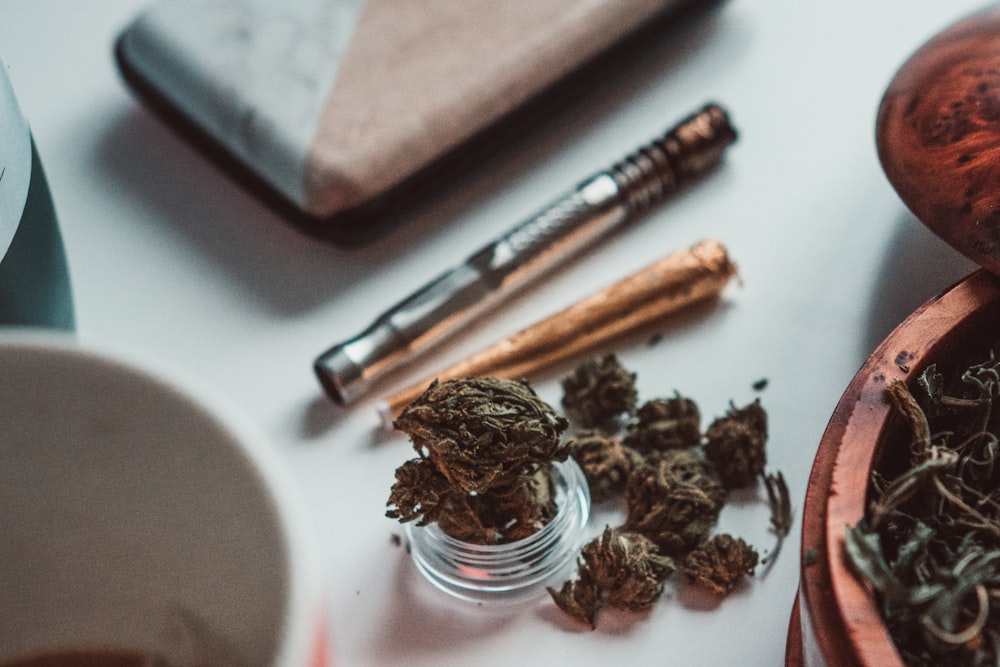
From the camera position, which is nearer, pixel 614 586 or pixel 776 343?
pixel 614 586

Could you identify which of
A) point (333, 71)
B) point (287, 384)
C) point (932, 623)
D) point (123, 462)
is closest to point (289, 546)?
point (123, 462)

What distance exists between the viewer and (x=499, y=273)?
26.3 inches

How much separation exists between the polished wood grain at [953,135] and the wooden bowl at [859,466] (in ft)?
0.10

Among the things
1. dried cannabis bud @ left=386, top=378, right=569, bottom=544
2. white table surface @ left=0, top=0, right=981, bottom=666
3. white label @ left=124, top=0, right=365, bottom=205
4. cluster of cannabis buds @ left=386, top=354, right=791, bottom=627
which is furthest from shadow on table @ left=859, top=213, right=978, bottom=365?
white label @ left=124, top=0, right=365, bottom=205

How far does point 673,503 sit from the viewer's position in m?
0.55

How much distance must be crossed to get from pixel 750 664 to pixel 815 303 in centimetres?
23

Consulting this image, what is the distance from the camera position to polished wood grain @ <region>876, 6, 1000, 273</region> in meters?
0.51

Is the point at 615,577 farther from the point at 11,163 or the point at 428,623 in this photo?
the point at 11,163

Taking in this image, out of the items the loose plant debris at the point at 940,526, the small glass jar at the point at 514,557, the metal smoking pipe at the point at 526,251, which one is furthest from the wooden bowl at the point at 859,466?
the metal smoking pipe at the point at 526,251

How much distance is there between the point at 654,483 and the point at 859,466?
0.51 feet

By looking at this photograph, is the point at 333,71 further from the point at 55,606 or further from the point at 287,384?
the point at 55,606

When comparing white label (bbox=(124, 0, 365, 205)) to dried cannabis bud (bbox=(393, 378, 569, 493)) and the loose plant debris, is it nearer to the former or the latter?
dried cannabis bud (bbox=(393, 378, 569, 493))

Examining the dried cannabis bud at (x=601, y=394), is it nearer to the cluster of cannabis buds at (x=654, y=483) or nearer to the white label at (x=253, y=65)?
the cluster of cannabis buds at (x=654, y=483)

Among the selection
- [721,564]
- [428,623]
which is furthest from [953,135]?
[428,623]
